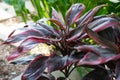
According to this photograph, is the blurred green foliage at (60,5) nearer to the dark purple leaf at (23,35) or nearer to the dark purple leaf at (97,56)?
the dark purple leaf at (23,35)

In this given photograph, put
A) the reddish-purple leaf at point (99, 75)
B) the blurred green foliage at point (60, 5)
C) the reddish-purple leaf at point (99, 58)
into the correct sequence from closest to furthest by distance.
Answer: the reddish-purple leaf at point (99, 58) → the reddish-purple leaf at point (99, 75) → the blurred green foliage at point (60, 5)

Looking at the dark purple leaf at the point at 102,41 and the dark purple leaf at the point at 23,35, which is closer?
the dark purple leaf at the point at 102,41

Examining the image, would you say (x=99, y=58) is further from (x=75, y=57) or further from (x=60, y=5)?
(x=60, y=5)

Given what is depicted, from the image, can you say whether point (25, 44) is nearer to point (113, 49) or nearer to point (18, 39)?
point (18, 39)

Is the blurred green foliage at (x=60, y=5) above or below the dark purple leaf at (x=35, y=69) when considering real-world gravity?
below

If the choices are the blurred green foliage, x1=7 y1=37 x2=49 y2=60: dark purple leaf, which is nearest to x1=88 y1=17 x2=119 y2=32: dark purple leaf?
x1=7 y1=37 x2=49 y2=60: dark purple leaf

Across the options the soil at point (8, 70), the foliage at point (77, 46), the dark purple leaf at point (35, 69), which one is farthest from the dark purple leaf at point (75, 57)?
the soil at point (8, 70)

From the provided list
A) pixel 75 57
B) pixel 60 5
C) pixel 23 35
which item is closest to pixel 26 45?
pixel 23 35

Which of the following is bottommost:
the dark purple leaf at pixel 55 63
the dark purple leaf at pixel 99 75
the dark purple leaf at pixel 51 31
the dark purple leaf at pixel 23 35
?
the dark purple leaf at pixel 99 75
